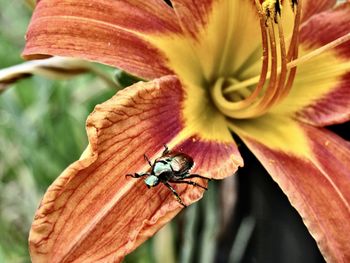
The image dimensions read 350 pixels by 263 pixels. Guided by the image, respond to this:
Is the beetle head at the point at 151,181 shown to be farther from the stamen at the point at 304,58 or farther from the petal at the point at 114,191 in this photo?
the stamen at the point at 304,58

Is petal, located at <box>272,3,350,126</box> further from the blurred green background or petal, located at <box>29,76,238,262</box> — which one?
the blurred green background

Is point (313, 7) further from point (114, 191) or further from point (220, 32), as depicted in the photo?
point (114, 191)

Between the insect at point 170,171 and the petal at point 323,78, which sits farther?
the petal at point 323,78

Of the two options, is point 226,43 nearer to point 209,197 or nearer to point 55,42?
point 55,42

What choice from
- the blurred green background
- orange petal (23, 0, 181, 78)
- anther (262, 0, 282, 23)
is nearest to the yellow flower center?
anther (262, 0, 282, 23)

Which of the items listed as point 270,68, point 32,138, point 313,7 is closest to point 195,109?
point 270,68

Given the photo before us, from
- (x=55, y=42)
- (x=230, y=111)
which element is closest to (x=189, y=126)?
(x=230, y=111)

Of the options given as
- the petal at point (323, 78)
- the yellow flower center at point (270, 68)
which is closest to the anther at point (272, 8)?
the yellow flower center at point (270, 68)
